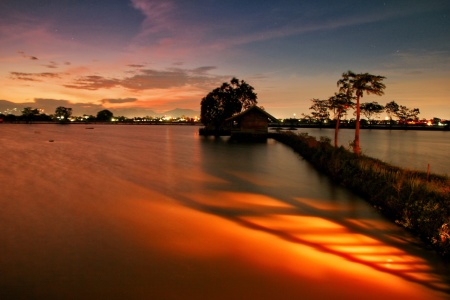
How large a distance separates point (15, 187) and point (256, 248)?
11.6m

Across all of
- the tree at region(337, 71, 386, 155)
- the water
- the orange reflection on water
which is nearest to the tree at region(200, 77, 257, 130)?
the water

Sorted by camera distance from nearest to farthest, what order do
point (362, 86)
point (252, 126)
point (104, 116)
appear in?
point (362, 86)
point (252, 126)
point (104, 116)

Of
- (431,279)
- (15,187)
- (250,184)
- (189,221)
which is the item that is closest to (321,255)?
(431,279)

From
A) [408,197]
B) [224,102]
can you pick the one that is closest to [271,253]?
[408,197]

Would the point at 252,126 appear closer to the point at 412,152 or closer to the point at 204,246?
the point at 412,152

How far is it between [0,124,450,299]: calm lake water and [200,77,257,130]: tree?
38.5 m

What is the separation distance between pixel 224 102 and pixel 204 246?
4507 centimetres

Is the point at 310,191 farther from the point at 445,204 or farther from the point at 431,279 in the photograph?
the point at 431,279

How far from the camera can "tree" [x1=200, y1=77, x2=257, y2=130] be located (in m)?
50.9

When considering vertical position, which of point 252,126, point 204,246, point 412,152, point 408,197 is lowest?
point 204,246

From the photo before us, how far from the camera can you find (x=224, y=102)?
50.9m

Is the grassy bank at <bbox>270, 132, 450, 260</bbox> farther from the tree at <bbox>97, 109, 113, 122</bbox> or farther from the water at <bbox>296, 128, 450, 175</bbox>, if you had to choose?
the tree at <bbox>97, 109, 113, 122</bbox>

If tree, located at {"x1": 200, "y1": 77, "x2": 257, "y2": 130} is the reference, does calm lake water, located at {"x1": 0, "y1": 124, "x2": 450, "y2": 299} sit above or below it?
below

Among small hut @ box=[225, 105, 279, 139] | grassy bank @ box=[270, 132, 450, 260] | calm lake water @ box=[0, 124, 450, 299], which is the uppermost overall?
small hut @ box=[225, 105, 279, 139]
